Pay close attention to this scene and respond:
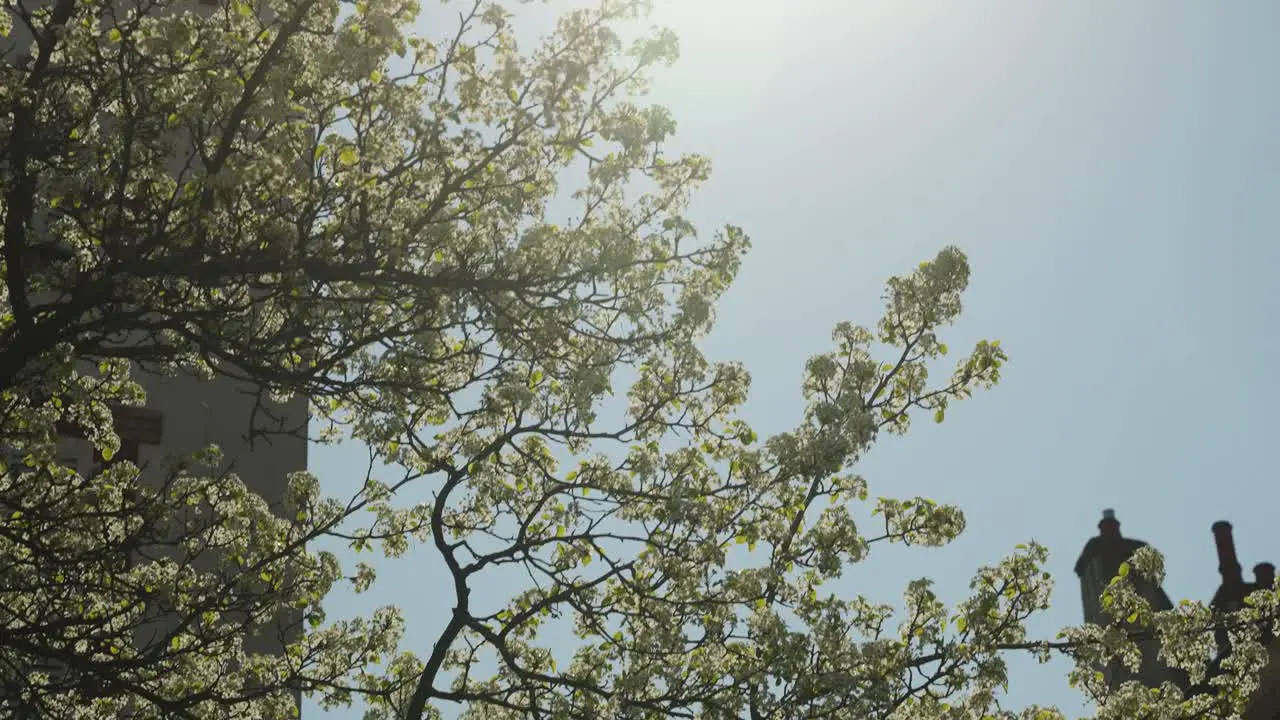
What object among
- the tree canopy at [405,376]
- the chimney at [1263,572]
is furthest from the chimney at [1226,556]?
the tree canopy at [405,376]

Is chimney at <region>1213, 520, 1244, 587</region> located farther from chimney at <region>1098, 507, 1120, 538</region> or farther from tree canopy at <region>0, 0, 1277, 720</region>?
tree canopy at <region>0, 0, 1277, 720</region>

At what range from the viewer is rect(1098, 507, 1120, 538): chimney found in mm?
34875

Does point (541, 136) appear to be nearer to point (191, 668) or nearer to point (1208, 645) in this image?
point (191, 668)

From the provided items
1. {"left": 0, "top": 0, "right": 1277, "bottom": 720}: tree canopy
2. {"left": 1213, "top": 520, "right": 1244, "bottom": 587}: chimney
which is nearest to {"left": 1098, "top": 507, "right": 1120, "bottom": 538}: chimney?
{"left": 1213, "top": 520, "right": 1244, "bottom": 587}: chimney

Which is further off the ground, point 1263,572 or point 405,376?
point 1263,572

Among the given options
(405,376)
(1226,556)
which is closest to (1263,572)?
(1226,556)

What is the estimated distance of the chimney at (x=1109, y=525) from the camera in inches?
1373

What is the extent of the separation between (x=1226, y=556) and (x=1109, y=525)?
9.36 feet

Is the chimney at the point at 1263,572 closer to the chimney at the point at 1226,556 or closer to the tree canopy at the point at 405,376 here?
the chimney at the point at 1226,556

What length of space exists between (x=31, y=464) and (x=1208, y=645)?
40.4 ft

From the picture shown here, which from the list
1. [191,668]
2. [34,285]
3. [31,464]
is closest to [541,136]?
[34,285]

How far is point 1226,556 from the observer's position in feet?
109

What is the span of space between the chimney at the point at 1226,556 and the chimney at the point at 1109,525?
2.30m

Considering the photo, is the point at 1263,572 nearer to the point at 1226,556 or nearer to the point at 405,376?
the point at 1226,556
